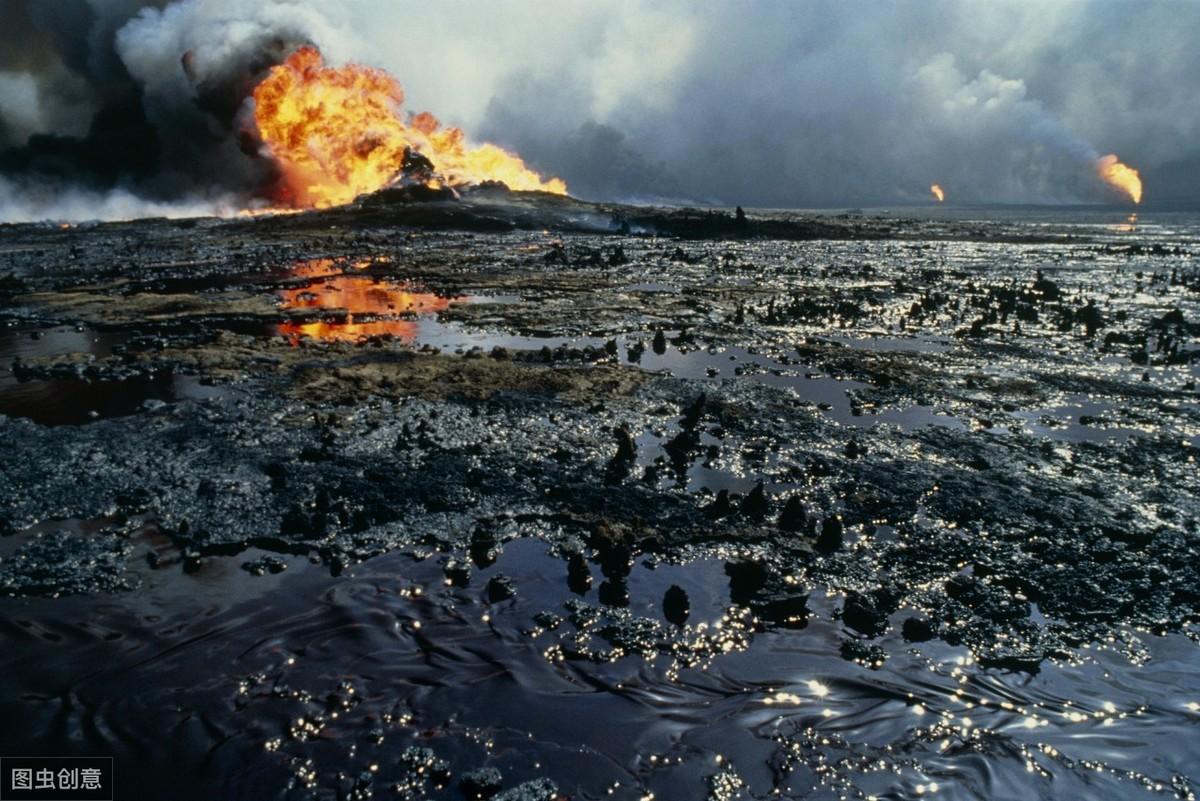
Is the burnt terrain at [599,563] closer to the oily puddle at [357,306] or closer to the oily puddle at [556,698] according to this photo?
the oily puddle at [556,698]

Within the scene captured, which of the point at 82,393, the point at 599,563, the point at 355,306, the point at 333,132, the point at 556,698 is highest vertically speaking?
the point at 333,132

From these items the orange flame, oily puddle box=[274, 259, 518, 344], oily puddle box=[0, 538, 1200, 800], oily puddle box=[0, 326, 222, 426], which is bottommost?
oily puddle box=[0, 538, 1200, 800]

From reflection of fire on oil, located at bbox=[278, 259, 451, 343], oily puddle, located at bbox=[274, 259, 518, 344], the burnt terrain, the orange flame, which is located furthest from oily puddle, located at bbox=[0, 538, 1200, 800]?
the orange flame

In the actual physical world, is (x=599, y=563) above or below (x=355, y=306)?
below

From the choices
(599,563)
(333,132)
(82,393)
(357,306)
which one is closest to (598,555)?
(599,563)

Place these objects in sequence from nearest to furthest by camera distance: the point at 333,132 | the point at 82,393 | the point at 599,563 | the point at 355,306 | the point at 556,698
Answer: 1. the point at 556,698
2. the point at 599,563
3. the point at 82,393
4. the point at 355,306
5. the point at 333,132

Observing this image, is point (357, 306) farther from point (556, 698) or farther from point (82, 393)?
point (556, 698)

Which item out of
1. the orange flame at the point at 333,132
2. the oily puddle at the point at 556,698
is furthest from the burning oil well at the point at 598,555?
the orange flame at the point at 333,132

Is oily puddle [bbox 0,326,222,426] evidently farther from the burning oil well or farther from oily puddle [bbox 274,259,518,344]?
oily puddle [bbox 274,259,518,344]
